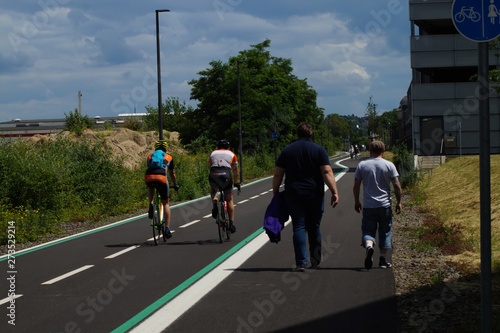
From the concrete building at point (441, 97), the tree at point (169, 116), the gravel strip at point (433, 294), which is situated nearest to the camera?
the gravel strip at point (433, 294)

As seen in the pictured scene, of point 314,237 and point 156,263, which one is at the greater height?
point 314,237

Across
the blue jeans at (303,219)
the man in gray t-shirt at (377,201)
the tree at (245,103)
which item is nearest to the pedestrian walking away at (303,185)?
the blue jeans at (303,219)

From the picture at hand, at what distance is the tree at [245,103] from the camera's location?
47375 mm

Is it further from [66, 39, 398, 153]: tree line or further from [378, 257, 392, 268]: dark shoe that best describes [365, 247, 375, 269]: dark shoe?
[66, 39, 398, 153]: tree line

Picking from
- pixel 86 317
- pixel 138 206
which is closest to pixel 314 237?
pixel 86 317

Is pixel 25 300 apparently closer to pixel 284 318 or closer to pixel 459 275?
pixel 284 318

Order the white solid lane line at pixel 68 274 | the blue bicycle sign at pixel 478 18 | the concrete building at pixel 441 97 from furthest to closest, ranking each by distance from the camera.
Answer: the concrete building at pixel 441 97 < the white solid lane line at pixel 68 274 < the blue bicycle sign at pixel 478 18

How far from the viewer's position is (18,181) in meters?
14.2

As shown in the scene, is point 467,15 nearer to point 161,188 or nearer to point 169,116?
point 161,188

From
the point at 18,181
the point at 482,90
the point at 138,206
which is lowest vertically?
the point at 138,206

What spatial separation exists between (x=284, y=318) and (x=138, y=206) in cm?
1367

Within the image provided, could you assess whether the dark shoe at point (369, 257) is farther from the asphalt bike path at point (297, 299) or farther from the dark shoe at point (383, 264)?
the dark shoe at point (383, 264)

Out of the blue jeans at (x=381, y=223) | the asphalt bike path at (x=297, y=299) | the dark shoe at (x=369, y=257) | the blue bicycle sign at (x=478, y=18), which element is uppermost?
the blue bicycle sign at (x=478, y=18)

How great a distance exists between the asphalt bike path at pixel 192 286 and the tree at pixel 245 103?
34.8 metres
